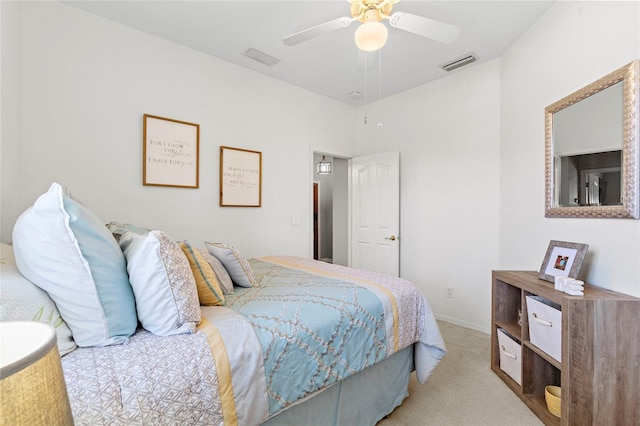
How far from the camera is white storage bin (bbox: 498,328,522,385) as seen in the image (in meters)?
2.01

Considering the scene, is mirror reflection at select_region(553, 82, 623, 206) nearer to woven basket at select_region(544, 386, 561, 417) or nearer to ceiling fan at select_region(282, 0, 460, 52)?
ceiling fan at select_region(282, 0, 460, 52)

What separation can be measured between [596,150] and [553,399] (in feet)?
5.01

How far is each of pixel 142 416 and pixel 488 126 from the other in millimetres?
3510

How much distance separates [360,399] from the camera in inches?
63.5

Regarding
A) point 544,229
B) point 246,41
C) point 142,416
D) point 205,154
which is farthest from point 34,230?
point 544,229

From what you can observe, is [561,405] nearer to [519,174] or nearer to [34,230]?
[519,174]

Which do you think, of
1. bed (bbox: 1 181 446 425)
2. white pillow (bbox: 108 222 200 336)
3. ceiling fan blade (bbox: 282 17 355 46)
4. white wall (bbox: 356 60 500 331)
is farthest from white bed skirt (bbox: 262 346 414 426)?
ceiling fan blade (bbox: 282 17 355 46)

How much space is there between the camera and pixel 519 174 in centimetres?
265

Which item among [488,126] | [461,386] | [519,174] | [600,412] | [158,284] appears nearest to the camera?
[158,284]

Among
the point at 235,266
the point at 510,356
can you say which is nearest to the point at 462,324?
the point at 510,356

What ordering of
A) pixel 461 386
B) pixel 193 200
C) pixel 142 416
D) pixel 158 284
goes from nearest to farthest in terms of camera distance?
1. pixel 142 416
2. pixel 158 284
3. pixel 461 386
4. pixel 193 200

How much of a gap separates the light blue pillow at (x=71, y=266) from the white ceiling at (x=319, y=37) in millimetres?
1992

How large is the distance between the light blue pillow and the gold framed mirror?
246cm

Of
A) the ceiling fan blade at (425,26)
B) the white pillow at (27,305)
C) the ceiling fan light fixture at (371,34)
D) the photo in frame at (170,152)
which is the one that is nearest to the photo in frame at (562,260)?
the ceiling fan blade at (425,26)
